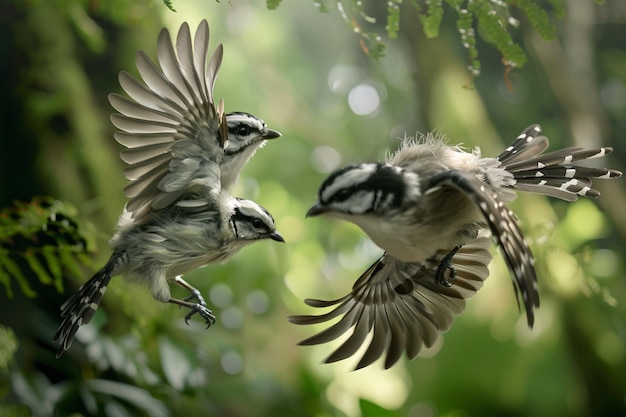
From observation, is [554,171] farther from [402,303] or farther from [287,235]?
[287,235]

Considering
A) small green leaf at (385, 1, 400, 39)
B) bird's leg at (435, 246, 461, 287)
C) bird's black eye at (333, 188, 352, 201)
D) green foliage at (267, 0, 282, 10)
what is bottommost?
bird's leg at (435, 246, 461, 287)

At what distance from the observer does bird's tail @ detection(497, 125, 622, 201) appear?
1.40 m

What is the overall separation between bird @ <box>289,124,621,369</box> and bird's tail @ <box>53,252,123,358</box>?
0.36 metres

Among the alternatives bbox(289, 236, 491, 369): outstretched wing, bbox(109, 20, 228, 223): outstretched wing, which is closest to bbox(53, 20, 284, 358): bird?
bbox(109, 20, 228, 223): outstretched wing

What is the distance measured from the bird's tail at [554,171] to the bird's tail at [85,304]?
2.52 ft

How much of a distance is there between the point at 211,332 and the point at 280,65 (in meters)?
2.44

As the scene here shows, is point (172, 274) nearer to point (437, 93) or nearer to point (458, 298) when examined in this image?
point (458, 298)

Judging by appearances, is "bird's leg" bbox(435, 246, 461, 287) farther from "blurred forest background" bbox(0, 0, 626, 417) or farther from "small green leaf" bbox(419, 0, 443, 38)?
"small green leaf" bbox(419, 0, 443, 38)

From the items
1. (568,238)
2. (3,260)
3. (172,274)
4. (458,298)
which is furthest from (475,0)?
(568,238)

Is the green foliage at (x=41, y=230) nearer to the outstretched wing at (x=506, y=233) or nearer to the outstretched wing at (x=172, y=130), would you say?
the outstretched wing at (x=172, y=130)

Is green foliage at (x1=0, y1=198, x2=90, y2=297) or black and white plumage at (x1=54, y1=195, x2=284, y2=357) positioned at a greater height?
black and white plumage at (x1=54, y1=195, x2=284, y2=357)

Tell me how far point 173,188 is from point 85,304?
28 cm

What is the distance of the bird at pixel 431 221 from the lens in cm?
116

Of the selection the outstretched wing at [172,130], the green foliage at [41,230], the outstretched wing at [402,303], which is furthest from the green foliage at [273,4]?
the green foliage at [41,230]
